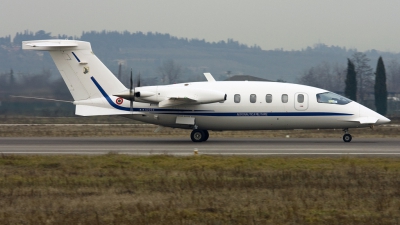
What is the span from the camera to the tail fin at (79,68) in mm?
31953

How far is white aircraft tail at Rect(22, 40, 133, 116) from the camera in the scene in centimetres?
3186

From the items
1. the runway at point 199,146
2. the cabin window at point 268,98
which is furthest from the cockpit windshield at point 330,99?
the cabin window at point 268,98

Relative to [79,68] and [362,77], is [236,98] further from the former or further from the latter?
[362,77]

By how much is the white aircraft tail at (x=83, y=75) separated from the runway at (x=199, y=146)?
2.03m

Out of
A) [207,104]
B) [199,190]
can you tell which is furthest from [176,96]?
[199,190]

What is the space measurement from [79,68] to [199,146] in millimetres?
7713

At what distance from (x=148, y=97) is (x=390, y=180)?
16.2 m

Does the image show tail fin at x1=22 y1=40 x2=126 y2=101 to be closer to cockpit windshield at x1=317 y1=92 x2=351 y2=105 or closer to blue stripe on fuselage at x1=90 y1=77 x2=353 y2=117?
blue stripe on fuselage at x1=90 y1=77 x2=353 y2=117

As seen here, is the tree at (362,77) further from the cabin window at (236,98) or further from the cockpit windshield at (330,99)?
the cabin window at (236,98)

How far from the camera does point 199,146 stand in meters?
29.3

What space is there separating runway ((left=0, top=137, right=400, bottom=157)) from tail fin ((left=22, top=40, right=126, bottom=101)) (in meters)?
2.61

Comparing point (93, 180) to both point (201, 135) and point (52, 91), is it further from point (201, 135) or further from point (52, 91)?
point (52, 91)

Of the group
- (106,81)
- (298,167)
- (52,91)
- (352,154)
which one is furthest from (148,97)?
(52,91)

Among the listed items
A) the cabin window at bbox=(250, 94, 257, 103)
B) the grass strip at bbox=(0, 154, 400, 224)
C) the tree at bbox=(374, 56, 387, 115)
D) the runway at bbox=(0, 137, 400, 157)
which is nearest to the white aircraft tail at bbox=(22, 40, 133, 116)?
the runway at bbox=(0, 137, 400, 157)
